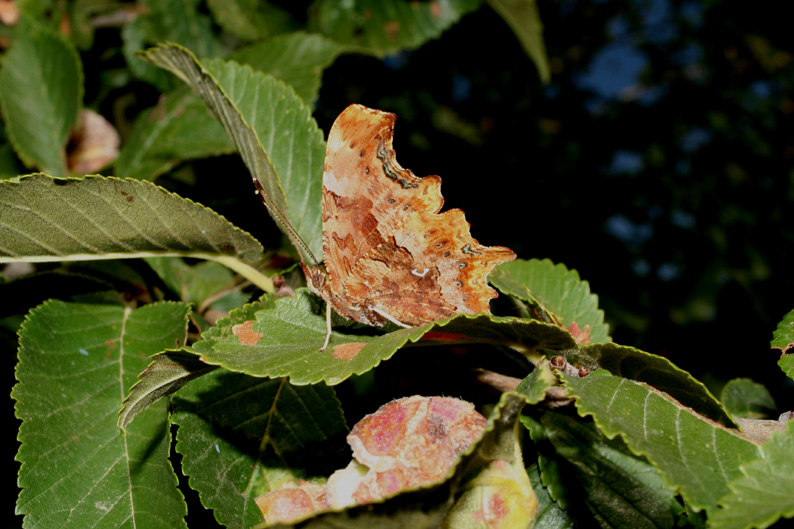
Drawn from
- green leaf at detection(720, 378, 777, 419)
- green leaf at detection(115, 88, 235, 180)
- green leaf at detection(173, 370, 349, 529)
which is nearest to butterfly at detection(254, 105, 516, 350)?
green leaf at detection(173, 370, 349, 529)

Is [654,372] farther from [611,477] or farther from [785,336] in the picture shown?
[785,336]

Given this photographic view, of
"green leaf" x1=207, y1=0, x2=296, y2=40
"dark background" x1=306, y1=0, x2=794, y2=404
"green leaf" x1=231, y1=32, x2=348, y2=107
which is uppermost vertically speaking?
"green leaf" x1=207, y1=0, x2=296, y2=40

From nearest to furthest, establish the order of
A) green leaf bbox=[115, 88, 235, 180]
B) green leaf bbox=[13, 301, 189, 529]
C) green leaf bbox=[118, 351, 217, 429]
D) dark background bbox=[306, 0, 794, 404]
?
green leaf bbox=[118, 351, 217, 429]
green leaf bbox=[13, 301, 189, 529]
green leaf bbox=[115, 88, 235, 180]
dark background bbox=[306, 0, 794, 404]

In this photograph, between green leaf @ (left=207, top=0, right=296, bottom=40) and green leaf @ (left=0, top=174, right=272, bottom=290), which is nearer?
green leaf @ (left=0, top=174, right=272, bottom=290)

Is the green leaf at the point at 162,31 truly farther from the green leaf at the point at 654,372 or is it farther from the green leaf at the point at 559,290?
the green leaf at the point at 654,372

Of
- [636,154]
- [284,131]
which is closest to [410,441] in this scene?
[284,131]

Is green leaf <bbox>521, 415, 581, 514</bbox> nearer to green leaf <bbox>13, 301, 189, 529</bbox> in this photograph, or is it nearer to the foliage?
the foliage

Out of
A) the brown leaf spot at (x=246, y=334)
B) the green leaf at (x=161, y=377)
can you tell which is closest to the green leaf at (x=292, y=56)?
the brown leaf spot at (x=246, y=334)

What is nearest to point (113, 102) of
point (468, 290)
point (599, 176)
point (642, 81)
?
point (468, 290)
